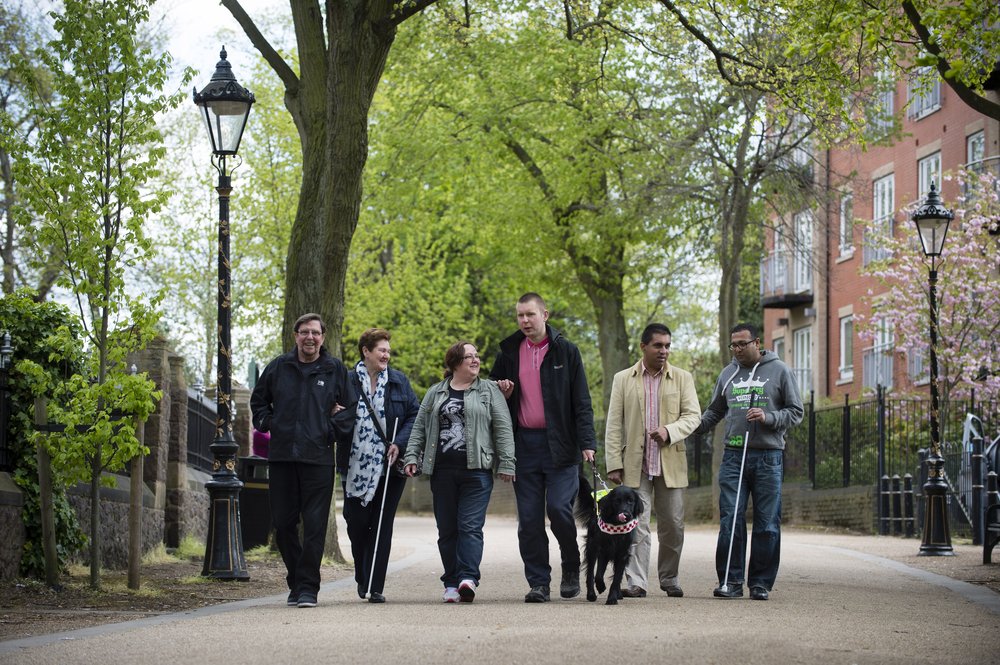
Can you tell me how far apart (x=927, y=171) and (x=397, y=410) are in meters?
25.5

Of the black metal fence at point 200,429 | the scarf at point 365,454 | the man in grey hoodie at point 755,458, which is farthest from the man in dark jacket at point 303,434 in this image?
the black metal fence at point 200,429

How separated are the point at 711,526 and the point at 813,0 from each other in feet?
59.1

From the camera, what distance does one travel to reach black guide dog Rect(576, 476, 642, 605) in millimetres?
10211

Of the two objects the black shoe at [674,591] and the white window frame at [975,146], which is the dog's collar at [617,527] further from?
the white window frame at [975,146]

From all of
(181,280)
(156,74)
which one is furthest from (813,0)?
(181,280)

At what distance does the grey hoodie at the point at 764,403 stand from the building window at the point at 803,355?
3003 centimetres

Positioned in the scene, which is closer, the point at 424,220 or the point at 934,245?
the point at 934,245

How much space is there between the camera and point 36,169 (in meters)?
11.4

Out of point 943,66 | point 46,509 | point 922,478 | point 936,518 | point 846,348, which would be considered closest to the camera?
point 46,509

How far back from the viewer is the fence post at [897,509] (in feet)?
80.2

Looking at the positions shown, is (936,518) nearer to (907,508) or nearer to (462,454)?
(907,508)

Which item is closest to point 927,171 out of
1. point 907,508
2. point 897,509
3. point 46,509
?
point 897,509

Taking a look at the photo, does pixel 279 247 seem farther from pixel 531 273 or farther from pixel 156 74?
pixel 156 74

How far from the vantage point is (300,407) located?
10195 mm
